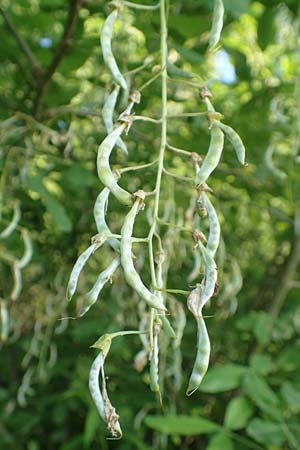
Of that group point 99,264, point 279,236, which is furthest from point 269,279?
point 99,264

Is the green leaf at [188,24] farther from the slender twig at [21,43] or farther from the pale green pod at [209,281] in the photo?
the pale green pod at [209,281]

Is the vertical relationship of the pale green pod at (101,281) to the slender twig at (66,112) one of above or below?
below

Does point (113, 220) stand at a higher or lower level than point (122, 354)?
higher

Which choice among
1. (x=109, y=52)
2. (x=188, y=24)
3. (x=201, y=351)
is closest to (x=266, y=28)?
(x=188, y=24)

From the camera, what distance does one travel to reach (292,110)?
134 centimetres

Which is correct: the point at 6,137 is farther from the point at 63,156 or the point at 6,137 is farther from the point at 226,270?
the point at 226,270

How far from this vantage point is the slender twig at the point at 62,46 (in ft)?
3.33

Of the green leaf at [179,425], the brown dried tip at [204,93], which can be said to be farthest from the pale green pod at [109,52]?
the green leaf at [179,425]

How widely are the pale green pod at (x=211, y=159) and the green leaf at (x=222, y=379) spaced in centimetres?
72

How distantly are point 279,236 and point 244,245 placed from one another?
16 centimetres

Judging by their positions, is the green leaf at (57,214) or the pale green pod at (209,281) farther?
the green leaf at (57,214)

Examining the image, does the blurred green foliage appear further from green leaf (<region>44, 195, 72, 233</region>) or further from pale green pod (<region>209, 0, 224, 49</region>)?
pale green pod (<region>209, 0, 224, 49</region>)

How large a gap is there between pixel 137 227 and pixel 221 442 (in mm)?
410

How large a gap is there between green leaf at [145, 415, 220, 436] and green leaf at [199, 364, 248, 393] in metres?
0.06
